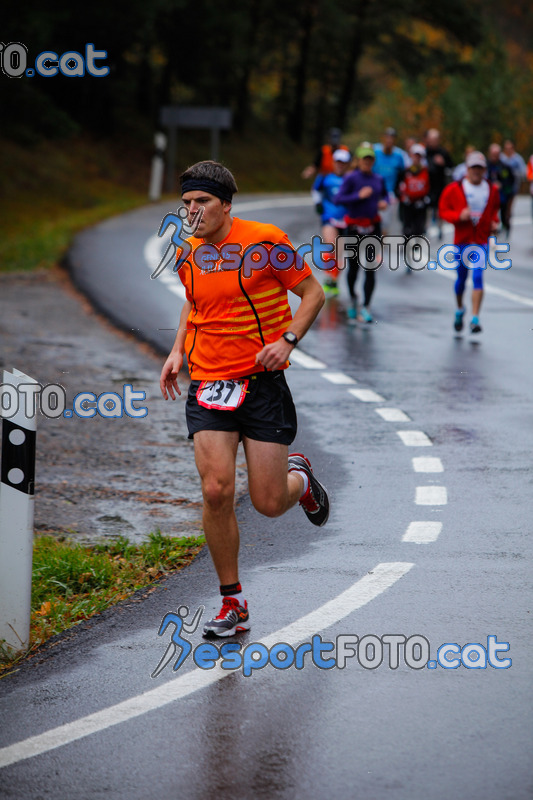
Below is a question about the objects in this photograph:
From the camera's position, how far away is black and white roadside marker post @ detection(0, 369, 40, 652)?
5.47 m

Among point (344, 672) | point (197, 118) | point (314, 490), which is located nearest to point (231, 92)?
point (197, 118)

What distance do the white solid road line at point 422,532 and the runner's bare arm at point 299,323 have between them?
1.75 meters

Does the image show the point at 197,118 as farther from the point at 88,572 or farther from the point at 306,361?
the point at 88,572

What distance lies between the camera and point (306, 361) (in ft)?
43.0

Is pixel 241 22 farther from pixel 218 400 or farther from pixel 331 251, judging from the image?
pixel 218 400

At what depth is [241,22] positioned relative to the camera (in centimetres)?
4362

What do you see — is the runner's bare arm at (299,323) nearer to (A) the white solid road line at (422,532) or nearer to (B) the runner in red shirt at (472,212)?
(A) the white solid road line at (422,532)

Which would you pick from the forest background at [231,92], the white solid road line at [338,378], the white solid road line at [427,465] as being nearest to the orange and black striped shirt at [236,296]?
the white solid road line at [427,465]

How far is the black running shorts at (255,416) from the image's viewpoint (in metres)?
5.61

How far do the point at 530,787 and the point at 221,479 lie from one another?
1.97 metres

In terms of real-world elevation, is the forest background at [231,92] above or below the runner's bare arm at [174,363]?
above

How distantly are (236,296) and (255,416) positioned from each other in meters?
0.53

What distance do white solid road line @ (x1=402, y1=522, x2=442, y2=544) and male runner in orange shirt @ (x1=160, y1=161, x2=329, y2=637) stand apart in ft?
4.67

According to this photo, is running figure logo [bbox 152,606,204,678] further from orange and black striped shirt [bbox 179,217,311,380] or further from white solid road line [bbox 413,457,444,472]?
white solid road line [bbox 413,457,444,472]
